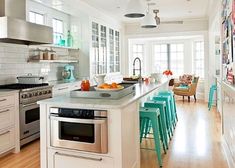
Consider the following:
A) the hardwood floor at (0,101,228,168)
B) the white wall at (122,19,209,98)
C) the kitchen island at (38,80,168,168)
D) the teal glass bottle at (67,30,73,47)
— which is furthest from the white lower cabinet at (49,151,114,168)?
the white wall at (122,19,209,98)

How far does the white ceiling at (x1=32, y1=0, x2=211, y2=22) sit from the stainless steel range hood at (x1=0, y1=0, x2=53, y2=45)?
71cm

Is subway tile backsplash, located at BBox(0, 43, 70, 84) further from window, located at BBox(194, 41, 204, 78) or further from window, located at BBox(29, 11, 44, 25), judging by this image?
window, located at BBox(194, 41, 204, 78)

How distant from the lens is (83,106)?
7.44 ft

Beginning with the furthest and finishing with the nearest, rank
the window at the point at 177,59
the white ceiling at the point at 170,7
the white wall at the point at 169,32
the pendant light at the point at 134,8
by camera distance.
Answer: the window at the point at 177,59 → the white wall at the point at 169,32 → the white ceiling at the point at 170,7 → the pendant light at the point at 134,8

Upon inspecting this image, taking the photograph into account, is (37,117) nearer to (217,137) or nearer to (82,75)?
(82,75)

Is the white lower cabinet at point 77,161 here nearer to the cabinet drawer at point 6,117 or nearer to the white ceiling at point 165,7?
the cabinet drawer at point 6,117

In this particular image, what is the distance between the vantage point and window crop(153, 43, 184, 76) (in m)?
10.2

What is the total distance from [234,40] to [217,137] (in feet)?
7.00

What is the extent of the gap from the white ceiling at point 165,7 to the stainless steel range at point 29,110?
1844 millimetres

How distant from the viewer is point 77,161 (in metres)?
2.38

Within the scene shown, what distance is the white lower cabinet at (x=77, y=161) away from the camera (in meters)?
2.29

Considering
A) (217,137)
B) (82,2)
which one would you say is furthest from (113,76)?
(217,137)

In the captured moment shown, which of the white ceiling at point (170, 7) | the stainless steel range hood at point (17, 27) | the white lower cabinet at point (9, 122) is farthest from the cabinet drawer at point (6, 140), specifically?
the white ceiling at point (170, 7)

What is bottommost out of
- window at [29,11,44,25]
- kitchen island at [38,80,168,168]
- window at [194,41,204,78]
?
kitchen island at [38,80,168,168]
